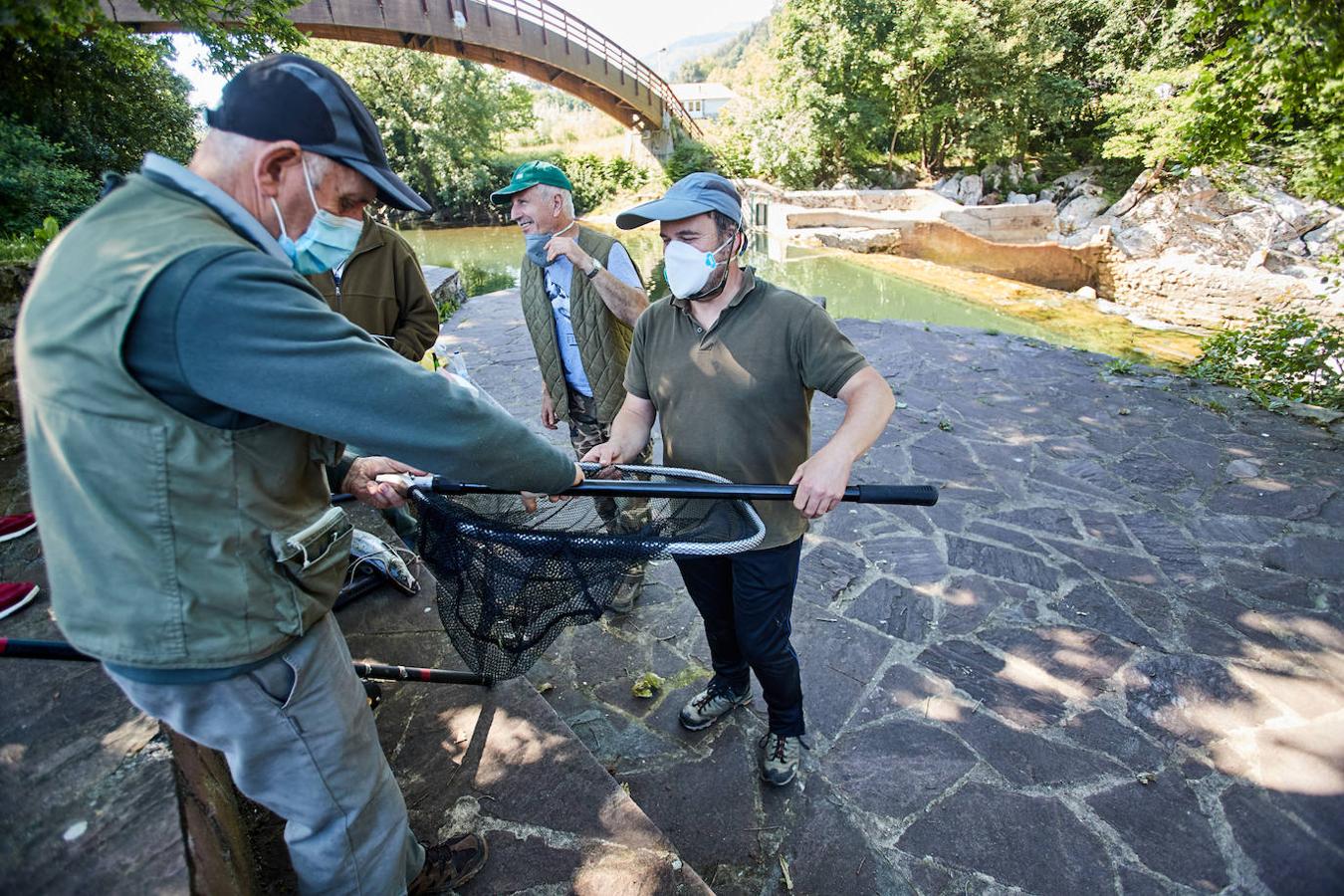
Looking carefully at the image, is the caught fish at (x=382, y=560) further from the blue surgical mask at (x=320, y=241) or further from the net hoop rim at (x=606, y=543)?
the blue surgical mask at (x=320, y=241)

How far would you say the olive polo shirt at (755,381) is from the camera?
2.09 meters

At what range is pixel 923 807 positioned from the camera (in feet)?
8.33

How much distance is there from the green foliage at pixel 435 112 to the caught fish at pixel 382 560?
1232 inches

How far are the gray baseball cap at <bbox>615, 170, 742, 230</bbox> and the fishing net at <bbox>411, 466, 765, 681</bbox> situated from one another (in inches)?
34.3

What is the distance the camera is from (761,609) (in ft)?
7.45

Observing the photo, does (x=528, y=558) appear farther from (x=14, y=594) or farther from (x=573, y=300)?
(x=14, y=594)

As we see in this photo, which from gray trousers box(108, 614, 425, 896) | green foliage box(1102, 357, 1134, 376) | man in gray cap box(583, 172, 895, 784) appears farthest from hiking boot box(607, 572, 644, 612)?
green foliage box(1102, 357, 1134, 376)

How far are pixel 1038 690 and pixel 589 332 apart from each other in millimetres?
2819

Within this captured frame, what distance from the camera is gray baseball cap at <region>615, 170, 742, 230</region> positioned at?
2.14 metres

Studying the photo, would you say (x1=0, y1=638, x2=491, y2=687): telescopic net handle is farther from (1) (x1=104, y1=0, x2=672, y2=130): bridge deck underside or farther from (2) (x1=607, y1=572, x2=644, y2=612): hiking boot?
(1) (x1=104, y1=0, x2=672, y2=130): bridge deck underside

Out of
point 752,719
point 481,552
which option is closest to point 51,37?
point 481,552

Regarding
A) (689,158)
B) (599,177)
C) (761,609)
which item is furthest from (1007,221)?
(761,609)

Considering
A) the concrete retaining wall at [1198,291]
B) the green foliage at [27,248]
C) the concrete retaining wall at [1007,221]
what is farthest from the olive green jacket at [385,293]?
the concrete retaining wall at [1007,221]

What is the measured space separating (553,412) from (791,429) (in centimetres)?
195
